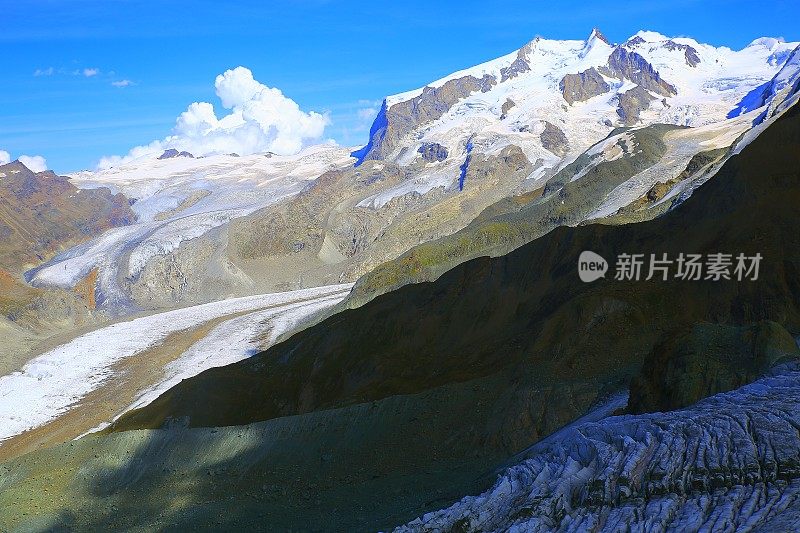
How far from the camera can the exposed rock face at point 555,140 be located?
148625 millimetres

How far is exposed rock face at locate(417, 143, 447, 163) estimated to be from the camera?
Answer: 174 metres

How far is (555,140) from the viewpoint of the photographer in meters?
154

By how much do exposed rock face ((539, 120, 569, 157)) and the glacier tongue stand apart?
138 metres

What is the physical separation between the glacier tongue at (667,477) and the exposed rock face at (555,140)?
138m

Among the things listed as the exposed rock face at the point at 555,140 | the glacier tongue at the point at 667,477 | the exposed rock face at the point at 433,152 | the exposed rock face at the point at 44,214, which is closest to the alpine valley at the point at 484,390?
the glacier tongue at the point at 667,477

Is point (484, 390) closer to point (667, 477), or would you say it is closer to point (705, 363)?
point (705, 363)

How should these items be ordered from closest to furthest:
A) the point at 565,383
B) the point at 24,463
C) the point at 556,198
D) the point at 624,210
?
the point at 565,383
the point at 24,463
the point at 624,210
the point at 556,198

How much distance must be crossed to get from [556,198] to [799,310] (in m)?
51.8

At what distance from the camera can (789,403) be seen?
11.0 metres

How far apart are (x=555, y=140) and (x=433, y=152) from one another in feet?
116

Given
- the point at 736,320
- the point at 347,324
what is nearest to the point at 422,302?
the point at 347,324

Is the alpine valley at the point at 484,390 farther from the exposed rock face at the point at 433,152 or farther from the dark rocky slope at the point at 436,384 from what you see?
the exposed rock face at the point at 433,152

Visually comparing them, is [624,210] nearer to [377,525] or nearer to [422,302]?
[422,302]

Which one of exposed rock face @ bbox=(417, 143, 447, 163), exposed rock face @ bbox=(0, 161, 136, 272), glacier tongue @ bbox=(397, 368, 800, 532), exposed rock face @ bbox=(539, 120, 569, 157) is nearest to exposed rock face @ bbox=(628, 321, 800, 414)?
glacier tongue @ bbox=(397, 368, 800, 532)
